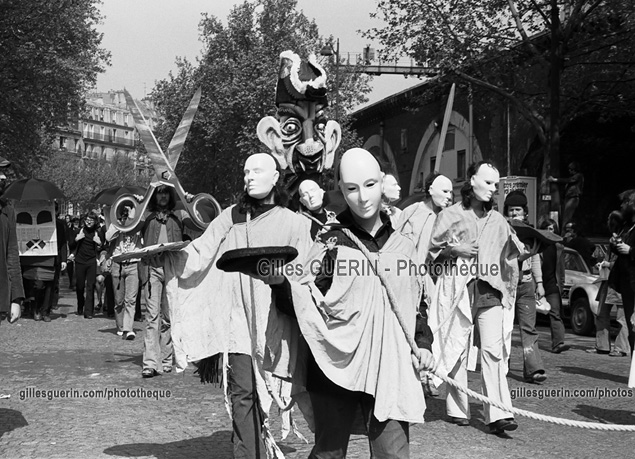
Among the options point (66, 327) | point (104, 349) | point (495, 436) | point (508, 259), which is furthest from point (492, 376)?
point (66, 327)

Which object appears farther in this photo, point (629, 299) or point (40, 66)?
point (40, 66)

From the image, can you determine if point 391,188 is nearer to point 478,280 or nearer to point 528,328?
point 478,280

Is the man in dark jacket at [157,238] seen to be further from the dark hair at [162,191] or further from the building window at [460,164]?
the building window at [460,164]

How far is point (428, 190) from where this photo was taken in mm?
8992

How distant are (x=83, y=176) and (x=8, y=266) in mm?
76273

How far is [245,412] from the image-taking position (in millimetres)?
5859

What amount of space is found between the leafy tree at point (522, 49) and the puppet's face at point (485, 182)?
45.0 ft

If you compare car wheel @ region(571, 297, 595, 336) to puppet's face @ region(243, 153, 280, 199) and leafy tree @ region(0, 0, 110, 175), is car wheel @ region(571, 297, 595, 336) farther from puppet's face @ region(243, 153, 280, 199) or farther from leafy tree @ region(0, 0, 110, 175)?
leafy tree @ region(0, 0, 110, 175)

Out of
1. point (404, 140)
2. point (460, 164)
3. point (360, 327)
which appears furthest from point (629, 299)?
point (404, 140)

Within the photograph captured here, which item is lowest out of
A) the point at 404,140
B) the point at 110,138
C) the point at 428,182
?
the point at 428,182

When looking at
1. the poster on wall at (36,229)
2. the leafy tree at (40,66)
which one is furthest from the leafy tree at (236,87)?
the poster on wall at (36,229)

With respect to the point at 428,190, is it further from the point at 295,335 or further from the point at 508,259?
the point at 295,335

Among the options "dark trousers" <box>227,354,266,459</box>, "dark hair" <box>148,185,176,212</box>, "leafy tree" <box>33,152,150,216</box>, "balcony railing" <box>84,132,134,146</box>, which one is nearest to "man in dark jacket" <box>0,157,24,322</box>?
"dark trousers" <box>227,354,266,459</box>

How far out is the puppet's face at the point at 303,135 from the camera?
10.3m
